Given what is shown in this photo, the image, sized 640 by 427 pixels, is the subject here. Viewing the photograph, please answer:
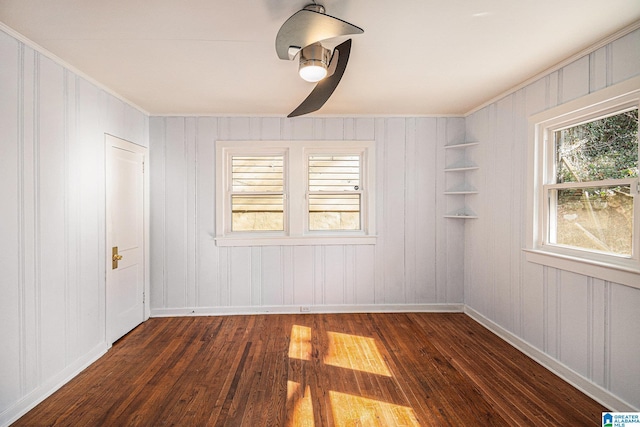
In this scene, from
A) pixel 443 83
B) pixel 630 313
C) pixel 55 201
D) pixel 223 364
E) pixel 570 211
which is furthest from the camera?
pixel 443 83

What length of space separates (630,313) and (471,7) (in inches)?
84.0

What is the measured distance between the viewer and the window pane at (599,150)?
6.95ft

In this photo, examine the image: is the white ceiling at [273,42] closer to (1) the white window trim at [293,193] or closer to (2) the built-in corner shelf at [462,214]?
(1) the white window trim at [293,193]

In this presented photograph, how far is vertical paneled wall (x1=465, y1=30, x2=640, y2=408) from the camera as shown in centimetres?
208

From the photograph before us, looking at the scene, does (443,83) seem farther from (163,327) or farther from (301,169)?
(163,327)

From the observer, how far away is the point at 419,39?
2191 mm

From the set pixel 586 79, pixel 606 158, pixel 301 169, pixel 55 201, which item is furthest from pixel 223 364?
pixel 586 79

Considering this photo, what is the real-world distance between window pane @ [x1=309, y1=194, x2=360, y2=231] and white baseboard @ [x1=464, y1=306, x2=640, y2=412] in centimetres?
195

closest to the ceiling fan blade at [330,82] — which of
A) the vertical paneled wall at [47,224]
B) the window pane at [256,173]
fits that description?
the window pane at [256,173]

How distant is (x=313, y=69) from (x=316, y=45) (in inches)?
6.1

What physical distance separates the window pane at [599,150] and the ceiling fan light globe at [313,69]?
2052 millimetres

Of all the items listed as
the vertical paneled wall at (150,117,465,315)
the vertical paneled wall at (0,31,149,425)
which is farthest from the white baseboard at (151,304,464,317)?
the vertical paneled wall at (0,31,149,425)

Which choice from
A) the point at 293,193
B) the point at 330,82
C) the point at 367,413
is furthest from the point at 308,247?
the point at 330,82

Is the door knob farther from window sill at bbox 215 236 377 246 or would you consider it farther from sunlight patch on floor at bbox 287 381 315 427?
sunlight patch on floor at bbox 287 381 315 427
